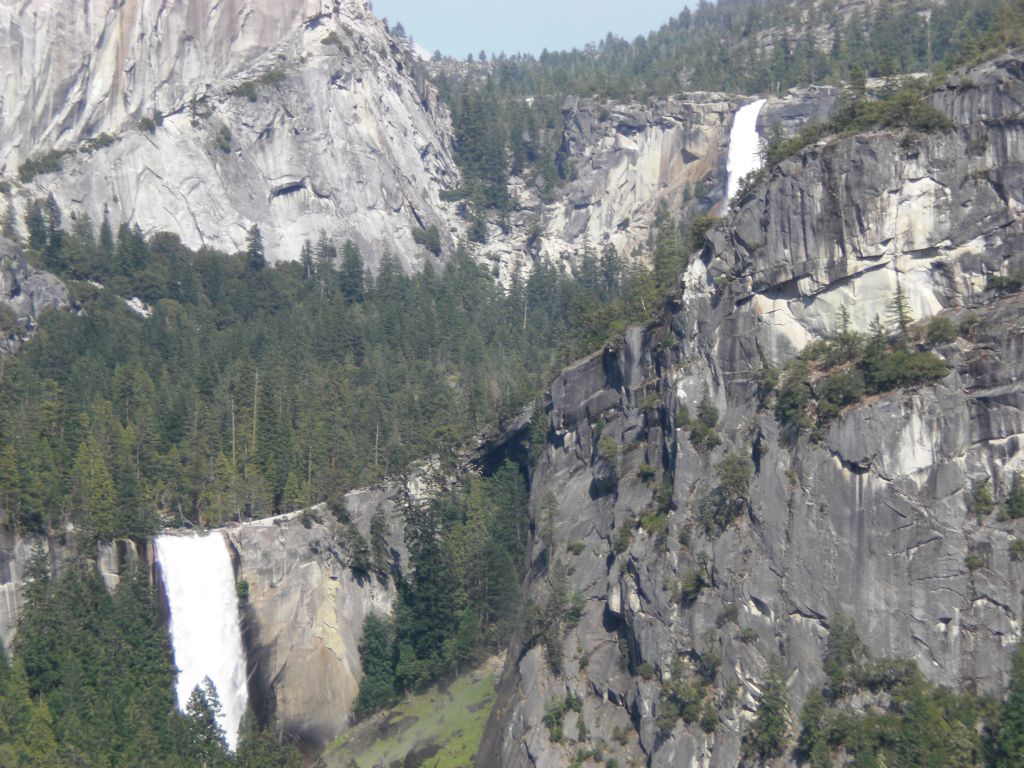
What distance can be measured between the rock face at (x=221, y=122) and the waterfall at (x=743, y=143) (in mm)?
29769

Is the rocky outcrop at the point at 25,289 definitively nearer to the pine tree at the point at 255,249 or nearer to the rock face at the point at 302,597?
the pine tree at the point at 255,249

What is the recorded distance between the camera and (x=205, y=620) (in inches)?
3135

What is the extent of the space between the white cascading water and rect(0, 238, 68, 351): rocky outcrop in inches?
1247

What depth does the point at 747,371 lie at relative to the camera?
227 ft

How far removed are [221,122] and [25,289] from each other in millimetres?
32774

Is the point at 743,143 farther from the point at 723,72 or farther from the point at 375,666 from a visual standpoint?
the point at 375,666

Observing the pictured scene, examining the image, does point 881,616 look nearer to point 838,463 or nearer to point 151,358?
point 838,463

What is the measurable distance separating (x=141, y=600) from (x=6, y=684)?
37.2 ft

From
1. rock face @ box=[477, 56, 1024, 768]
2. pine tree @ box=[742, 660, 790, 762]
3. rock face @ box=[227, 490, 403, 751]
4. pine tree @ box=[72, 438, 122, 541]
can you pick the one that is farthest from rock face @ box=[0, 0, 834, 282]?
pine tree @ box=[742, 660, 790, 762]

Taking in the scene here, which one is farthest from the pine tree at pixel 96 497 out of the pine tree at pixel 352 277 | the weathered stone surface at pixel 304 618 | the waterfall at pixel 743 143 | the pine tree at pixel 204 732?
the waterfall at pixel 743 143

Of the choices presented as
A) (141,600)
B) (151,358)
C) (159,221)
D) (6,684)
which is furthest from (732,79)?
(6,684)

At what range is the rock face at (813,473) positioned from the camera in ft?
200

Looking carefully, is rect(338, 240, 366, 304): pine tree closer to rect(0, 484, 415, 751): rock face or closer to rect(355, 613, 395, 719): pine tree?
rect(0, 484, 415, 751): rock face

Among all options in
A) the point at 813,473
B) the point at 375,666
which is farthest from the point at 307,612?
the point at 813,473
